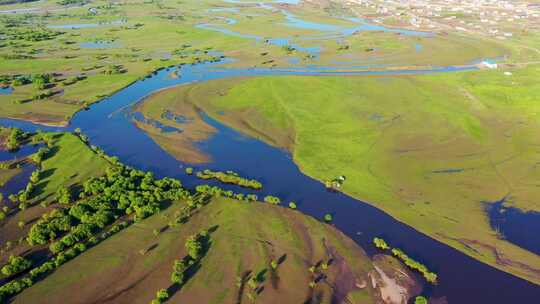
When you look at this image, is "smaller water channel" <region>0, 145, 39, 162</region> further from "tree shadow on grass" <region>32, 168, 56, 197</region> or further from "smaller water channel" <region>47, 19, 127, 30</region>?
"smaller water channel" <region>47, 19, 127, 30</region>

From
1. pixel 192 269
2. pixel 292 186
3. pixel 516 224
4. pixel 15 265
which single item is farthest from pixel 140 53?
pixel 516 224

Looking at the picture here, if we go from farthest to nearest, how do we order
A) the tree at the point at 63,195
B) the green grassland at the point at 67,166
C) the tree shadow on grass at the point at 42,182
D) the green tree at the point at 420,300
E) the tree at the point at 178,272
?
1. the green grassland at the point at 67,166
2. the tree shadow on grass at the point at 42,182
3. the tree at the point at 63,195
4. the tree at the point at 178,272
5. the green tree at the point at 420,300

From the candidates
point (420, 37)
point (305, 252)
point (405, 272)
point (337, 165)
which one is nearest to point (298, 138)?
point (337, 165)

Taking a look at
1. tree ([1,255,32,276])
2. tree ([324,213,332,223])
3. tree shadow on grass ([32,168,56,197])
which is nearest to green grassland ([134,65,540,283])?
tree ([324,213,332,223])

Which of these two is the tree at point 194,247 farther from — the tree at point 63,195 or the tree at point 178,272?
the tree at point 63,195

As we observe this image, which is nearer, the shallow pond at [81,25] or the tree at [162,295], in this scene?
the tree at [162,295]

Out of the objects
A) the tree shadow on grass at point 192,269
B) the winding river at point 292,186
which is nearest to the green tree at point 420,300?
the winding river at point 292,186
